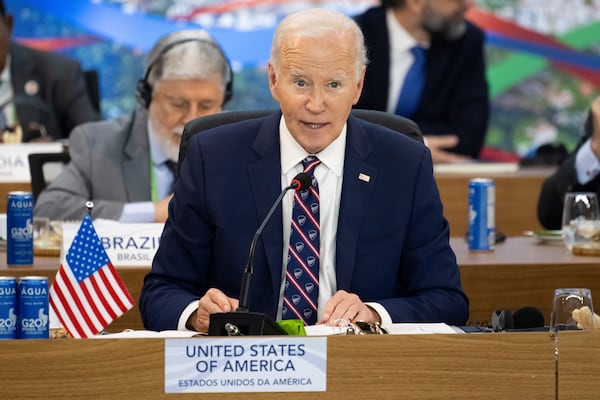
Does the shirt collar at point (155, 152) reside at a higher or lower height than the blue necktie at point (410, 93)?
lower

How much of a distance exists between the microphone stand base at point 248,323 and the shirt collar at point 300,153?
739 mm

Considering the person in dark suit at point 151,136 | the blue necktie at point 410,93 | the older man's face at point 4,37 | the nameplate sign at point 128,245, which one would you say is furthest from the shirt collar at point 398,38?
the nameplate sign at point 128,245

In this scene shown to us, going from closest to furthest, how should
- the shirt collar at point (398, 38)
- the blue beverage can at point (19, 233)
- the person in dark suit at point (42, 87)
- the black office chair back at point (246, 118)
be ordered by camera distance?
1. the black office chair back at point (246, 118)
2. the blue beverage can at point (19, 233)
3. the person in dark suit at point (42, 87)
4. the shirt collar at point (398, 38)

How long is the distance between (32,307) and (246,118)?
1.06 m

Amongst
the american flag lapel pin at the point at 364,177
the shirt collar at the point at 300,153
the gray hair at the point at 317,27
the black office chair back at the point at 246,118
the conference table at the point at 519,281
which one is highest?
the gray hair at the point at 317,27

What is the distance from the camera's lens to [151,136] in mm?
4781

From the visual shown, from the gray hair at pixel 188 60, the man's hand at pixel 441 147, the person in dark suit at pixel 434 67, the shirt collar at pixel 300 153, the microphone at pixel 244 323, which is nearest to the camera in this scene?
the microphone at pixel 244 323

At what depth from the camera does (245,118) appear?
3.53 m

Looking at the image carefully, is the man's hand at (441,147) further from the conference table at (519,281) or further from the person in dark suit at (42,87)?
the conference table at (519,281)

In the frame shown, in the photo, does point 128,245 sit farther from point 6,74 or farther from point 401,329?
point 6,74

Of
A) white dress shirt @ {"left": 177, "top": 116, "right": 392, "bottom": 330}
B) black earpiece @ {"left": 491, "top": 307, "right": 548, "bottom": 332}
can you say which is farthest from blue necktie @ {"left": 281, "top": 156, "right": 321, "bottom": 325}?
black earpiece @ {"left": 491, "top": 307, "right": 548, "bottom": 332}

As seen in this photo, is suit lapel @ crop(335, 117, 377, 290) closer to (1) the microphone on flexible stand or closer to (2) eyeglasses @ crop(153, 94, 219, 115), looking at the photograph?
(2) eyeglasses @ crop(153, 94, 219, 115)

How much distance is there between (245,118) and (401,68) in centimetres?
418

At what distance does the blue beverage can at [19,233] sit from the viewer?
379 centimetres
